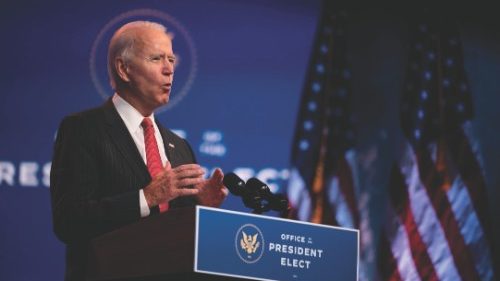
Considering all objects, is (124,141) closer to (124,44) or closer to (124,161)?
(124,161)

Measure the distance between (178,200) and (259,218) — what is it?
1.96 ft

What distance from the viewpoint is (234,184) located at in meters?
2.72

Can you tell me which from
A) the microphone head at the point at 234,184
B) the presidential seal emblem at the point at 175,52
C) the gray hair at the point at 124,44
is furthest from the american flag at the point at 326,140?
the microphone head at the point at 234,184

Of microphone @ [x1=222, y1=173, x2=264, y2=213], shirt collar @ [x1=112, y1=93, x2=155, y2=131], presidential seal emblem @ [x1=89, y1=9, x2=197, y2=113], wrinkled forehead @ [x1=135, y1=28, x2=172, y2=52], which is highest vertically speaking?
presidential seal emblem @ [x1=89, y1=9, x2=197, y2=113]

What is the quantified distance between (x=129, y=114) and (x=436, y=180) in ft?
10.7

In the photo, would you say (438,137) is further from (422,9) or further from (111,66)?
(111,66)

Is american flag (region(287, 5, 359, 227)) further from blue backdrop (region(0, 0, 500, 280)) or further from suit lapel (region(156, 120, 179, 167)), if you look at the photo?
suit lapel (region(156, 120, 179, 167))

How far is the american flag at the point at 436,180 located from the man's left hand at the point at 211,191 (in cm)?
295

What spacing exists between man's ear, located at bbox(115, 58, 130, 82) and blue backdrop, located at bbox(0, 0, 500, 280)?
167cm

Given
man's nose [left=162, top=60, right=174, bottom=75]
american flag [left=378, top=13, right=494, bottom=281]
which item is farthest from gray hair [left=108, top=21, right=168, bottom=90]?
american flag [left=378, top=13, right=494, bottom=281]

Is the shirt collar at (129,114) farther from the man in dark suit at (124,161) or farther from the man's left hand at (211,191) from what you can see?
the man's left hand at (211,191)

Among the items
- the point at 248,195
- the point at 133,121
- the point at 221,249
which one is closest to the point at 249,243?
the point at 221,249

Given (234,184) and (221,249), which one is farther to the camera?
(234,184)

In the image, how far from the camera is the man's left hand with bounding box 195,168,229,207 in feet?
9.41
